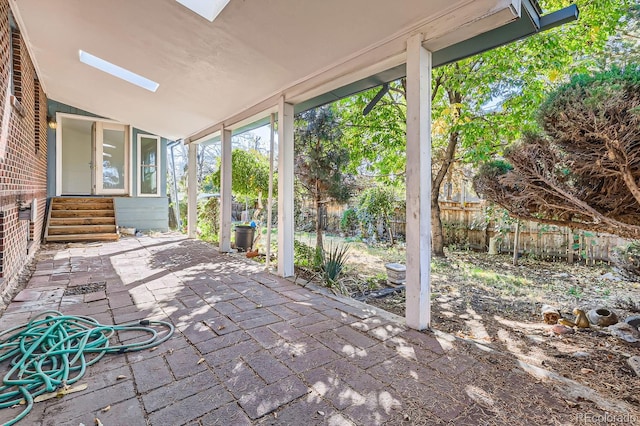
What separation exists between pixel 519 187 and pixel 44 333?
4661 mm

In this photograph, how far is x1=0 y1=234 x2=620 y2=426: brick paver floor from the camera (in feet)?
5.05

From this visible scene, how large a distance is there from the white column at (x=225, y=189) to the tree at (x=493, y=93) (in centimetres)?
268

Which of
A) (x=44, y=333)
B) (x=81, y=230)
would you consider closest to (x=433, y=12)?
(x=44, y=333)

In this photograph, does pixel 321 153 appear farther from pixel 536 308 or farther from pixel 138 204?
pixel 138 204

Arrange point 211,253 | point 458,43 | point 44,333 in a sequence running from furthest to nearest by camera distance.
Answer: point 211,253 < point 458,43 < point 44,333

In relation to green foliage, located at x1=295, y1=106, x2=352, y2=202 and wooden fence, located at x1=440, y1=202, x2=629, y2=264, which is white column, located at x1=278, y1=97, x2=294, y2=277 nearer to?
green foliage, located at x1=295, y1=106, x2=352, y2=202

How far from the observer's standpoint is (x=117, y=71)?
201 inches

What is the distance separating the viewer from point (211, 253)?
19.1 feet

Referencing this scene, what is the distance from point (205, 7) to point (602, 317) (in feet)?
16.9

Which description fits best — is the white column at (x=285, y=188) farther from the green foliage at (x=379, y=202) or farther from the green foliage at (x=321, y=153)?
the green foliage at (x=379, y=202)

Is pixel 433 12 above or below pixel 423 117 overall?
above

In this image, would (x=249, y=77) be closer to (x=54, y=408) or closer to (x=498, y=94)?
(x=54, y=408)

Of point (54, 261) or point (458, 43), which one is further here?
point (54, 261)

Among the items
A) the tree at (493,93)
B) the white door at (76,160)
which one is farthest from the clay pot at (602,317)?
the white door at (76,160)
